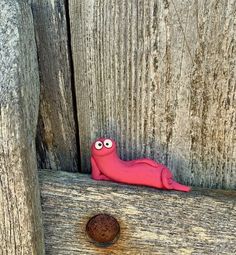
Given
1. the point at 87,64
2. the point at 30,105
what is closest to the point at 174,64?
the point at 87,64

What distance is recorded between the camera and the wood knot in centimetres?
122

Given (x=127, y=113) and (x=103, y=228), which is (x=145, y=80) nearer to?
(x=127, y=113)

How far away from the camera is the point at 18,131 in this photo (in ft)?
3.54

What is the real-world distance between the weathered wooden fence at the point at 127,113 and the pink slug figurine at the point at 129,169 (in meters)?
0.02

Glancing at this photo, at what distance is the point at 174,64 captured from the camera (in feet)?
3.89

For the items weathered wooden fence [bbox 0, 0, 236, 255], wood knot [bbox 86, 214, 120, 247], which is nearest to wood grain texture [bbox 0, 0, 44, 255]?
weathered wooden fence [bbox 0, 0, 236, 255]

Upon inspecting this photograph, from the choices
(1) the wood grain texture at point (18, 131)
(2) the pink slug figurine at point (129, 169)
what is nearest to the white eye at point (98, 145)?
(2) the pink slug figurine at point (129, 169)

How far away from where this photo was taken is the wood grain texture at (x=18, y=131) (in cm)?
107

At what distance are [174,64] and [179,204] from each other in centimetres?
27

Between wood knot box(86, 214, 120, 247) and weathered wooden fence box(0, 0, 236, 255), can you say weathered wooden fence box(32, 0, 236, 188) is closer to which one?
weathered wooden fence box(0, 0, 236, 255)

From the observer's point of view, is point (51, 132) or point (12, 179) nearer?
point (12, 179)

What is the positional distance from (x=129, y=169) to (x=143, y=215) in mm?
93

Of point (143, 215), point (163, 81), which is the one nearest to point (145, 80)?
Result: point (163, 81)

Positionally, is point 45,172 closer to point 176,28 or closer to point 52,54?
point 52,54
